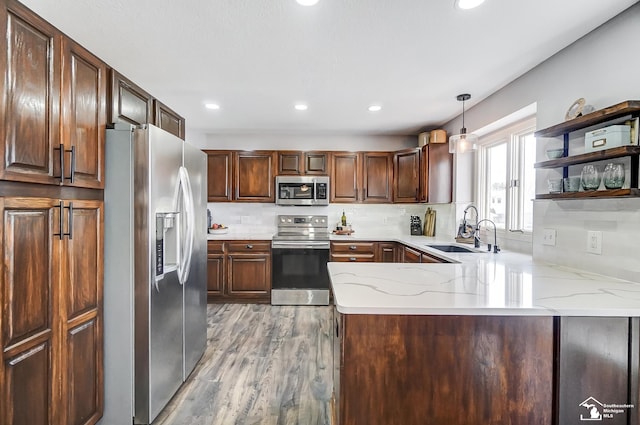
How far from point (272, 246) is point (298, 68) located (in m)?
2.30

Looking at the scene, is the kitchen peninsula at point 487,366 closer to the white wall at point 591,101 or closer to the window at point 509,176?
the white wall at point 591,101

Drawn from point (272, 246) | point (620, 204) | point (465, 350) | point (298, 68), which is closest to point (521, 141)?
point (620, 204)

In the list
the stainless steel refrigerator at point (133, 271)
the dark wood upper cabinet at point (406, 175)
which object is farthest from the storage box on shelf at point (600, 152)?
the stainless steel refrigerator at point (133, 271)

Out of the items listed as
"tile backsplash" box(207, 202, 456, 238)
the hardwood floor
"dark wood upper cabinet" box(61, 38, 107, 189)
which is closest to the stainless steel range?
the hardwood floor

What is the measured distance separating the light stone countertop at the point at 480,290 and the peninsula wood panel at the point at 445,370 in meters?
0.06

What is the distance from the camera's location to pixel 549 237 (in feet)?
7.08

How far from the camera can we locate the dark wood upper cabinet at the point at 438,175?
3.81 meters

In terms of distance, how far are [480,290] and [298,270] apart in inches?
112

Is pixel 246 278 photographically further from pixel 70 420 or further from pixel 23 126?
pixel 23 126

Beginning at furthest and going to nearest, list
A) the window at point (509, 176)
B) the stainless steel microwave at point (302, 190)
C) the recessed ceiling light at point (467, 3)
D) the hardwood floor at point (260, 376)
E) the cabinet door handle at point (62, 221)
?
the stainless steel microwave at point (302, 190)
the window at point (509, 176)
the hardwood floor at point (260, 376)
the recessed ceiling light at point (467, 3)
the cabinet door handle at point (62, 221)

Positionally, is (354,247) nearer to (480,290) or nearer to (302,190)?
(302,190)

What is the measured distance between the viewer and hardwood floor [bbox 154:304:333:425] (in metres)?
1.94

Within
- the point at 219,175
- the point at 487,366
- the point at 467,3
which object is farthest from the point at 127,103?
the point at 219,175

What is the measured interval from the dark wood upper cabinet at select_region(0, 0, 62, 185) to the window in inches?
125
